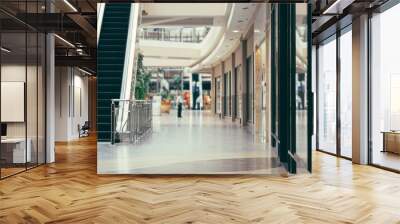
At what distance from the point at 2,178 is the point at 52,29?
9.11 feet

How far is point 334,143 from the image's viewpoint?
9.27m

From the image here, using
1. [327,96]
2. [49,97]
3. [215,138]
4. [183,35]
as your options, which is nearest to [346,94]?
[327,96]

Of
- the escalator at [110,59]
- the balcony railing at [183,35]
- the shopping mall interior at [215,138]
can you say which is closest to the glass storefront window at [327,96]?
the shopping mall interior at [215,138]

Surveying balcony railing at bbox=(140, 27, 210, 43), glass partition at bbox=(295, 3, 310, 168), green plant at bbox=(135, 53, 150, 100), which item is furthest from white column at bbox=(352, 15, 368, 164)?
balcony railing at bbox=(140, 27, 210, 43)

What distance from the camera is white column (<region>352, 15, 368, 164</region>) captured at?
7543 mm

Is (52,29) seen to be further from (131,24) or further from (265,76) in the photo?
(265,76)

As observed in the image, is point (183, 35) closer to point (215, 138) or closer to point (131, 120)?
point (215, 138)

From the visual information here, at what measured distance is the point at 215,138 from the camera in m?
11.4

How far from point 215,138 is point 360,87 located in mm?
4557

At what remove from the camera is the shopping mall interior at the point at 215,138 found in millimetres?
4418

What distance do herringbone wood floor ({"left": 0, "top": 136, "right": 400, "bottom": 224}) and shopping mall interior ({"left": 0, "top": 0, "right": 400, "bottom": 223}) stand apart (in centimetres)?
2

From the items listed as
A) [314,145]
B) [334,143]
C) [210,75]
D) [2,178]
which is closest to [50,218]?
[2,178]

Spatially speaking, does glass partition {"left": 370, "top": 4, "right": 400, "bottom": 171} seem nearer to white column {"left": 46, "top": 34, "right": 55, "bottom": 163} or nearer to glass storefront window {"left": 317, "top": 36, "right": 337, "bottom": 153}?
glass storefront window {"left": 317, "top": 36, "right": 337, "bottom": 153}

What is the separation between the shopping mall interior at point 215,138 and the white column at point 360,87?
22mm
